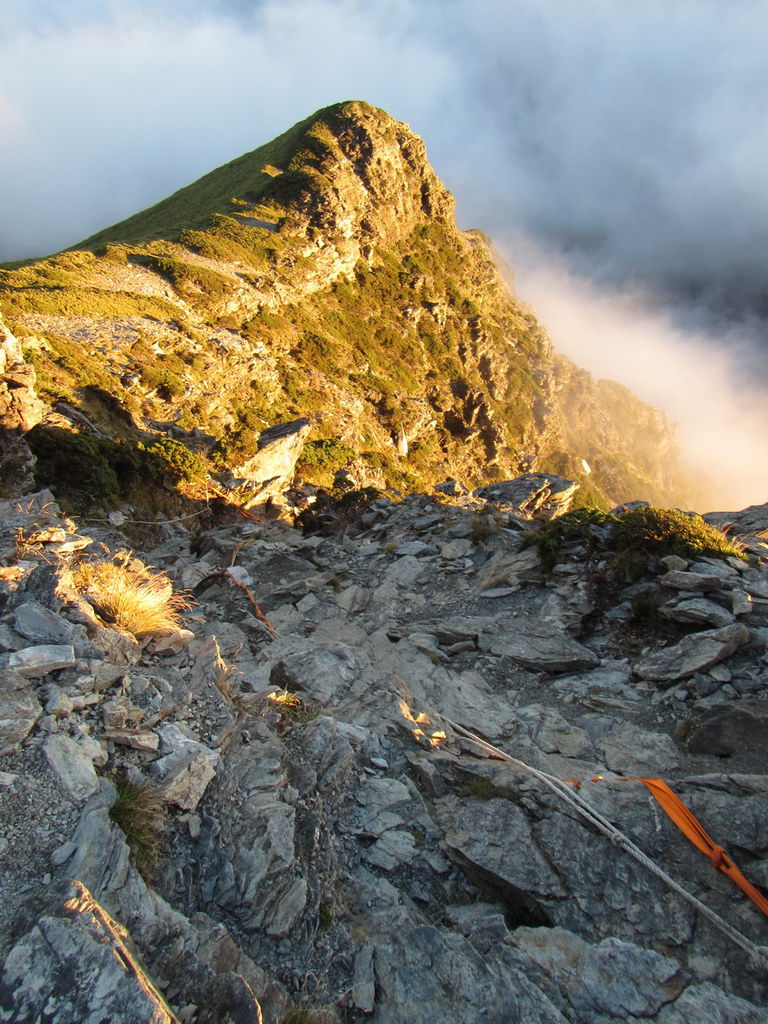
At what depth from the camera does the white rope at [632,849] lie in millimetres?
3635

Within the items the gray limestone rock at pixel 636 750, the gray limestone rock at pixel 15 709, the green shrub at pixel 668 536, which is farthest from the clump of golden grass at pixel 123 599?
the green shrub at pixel 668 536

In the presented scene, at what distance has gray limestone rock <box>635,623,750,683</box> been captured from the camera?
7.39 meters

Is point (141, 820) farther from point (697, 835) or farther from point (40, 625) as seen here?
point (697, 835)

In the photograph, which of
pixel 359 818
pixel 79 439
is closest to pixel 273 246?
pixel 79 439

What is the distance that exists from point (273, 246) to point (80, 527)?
38631 millimetres

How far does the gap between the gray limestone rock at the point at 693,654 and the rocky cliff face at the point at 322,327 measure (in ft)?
59.9

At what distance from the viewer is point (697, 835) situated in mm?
4441

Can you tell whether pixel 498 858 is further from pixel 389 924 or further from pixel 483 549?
pixel 483 549

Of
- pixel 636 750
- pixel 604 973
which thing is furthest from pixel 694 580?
pixel 604 973

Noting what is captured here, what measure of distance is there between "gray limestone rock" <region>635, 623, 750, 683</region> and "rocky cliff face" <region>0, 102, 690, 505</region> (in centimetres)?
1827

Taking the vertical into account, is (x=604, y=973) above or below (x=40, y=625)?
below

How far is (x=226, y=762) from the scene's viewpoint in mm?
4246

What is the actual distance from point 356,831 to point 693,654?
5979 millimetres

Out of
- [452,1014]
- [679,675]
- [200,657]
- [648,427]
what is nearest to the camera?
[452,1014]
